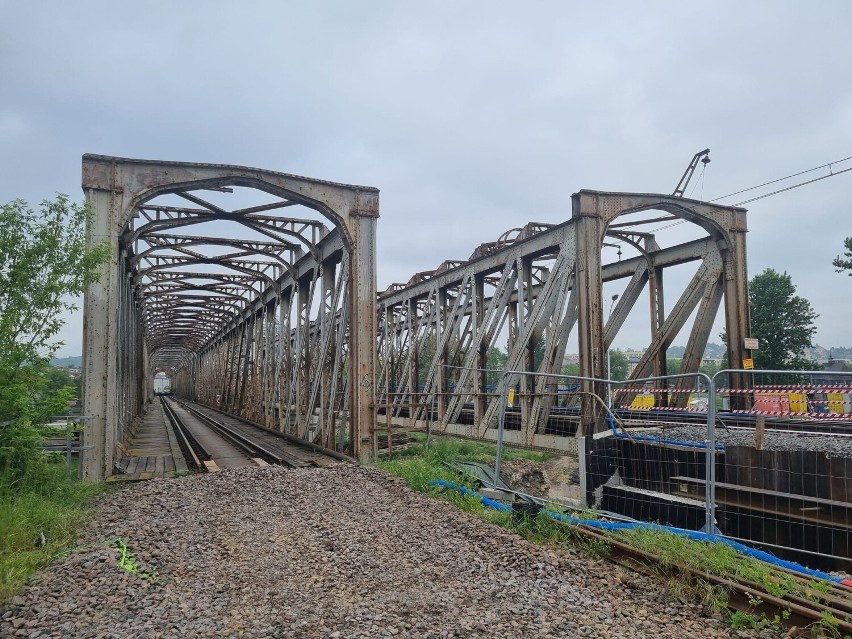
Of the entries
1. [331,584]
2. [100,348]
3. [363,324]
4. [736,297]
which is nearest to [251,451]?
[363,324]

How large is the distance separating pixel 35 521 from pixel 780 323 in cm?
3551

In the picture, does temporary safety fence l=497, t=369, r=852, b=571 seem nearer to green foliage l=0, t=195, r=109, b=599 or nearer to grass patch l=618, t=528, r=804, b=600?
grass patch l=618, t=528, r=804, b=600

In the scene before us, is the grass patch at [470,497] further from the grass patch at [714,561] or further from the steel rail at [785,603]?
the steel rail at [785,603]

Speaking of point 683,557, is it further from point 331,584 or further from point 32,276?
point 32,276

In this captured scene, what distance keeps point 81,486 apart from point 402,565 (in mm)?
5519

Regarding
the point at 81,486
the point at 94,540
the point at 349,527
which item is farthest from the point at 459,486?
the point at 81,486

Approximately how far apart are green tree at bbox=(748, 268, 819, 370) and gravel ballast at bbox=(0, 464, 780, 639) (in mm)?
31148

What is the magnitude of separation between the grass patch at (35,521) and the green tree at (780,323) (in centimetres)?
3343

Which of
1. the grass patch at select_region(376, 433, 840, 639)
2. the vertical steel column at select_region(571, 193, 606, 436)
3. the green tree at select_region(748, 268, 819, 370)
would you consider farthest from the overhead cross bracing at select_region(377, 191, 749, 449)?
the green tree at select_region(748, 268, 819, 370)

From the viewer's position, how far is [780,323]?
32.2 metres

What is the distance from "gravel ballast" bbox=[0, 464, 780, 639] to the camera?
4.05 metres

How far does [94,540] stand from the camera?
582 centimetres

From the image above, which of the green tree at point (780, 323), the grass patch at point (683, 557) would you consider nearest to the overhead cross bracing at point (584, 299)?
the grass patch at point (683, 557)

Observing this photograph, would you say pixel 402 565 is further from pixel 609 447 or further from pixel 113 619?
pixel 609 447
